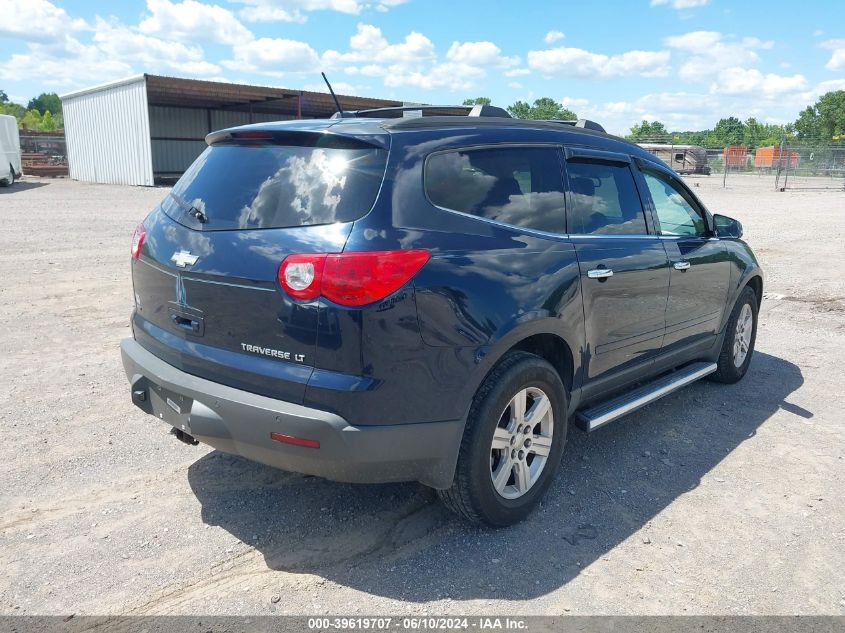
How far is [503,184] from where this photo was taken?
3371mm

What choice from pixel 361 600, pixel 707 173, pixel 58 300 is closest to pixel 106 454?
pixel 361 600

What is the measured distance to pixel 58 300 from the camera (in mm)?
7680

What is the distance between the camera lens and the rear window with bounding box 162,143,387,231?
2842 mm

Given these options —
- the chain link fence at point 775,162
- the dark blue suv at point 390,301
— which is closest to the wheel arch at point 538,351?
the dark blue suv at point 390,301

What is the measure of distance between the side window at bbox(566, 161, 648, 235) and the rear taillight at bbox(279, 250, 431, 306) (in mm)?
1347

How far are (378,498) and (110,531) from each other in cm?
132

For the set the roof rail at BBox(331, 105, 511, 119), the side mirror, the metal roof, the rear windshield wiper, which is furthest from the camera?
the metal roof

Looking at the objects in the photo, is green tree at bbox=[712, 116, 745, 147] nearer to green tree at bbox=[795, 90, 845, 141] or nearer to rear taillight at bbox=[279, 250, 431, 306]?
green tree at bbox=[795, 90, 845, 141]

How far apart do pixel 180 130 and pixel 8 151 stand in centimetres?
1212

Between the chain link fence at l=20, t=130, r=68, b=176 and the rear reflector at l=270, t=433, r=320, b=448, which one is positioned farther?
the chain link fence at l=20, t=130, r=68, b=176

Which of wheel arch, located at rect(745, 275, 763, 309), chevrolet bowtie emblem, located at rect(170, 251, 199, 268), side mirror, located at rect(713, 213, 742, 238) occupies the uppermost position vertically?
side mirror, located at rect(713, 213, 742, 238)

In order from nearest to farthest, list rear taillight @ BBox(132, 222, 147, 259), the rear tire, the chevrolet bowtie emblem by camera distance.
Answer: the chevrolet bowtie emblem
rear taillight @ BBox(132, 222, 147, 259)
the rear tire

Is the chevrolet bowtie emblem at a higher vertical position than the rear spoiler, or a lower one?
lower

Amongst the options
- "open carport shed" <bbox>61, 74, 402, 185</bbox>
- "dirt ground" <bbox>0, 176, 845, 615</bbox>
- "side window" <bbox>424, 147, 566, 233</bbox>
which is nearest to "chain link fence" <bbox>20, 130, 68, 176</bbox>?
"open carport shed" <bbox>61, 74, 402, 185</bbox>
